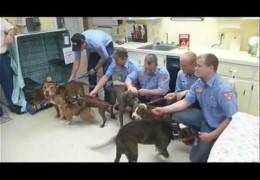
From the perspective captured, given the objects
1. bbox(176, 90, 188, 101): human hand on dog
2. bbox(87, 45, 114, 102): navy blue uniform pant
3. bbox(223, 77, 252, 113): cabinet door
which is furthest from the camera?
bbox(87, 45, 114, 102): navy blue uniform pant

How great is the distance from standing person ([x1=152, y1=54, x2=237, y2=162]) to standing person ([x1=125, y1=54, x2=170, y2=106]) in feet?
1.27

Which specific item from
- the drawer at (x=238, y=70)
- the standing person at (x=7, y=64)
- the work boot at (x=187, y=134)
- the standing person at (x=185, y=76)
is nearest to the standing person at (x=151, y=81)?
the standing person at (x=185, y=76)

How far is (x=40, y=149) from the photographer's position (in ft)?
8.30

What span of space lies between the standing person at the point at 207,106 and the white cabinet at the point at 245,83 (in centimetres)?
83

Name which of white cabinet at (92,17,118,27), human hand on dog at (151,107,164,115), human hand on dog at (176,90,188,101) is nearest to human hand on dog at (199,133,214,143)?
human hand on dog at (151,107,164,115)

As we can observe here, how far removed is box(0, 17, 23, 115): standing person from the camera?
305cm

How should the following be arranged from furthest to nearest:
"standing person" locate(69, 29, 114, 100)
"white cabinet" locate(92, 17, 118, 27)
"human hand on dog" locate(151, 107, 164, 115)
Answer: "white cabinet" locate(92, 17, 118, 27) → "standing person" locate(69, 29, 114, 100) → "human hand on dog" locate(151, 107, 164, 115)

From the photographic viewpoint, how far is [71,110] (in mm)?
2963

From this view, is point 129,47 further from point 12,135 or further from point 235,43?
point 12,135

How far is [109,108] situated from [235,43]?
182cm

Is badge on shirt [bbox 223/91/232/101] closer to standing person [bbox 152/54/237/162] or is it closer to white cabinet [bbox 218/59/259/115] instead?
standing person [bbox 152/54/237/162]

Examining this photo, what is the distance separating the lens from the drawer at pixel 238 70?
2676 millimetres

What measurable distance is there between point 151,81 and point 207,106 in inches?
30.8

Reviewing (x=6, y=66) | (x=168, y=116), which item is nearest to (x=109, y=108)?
(x=168, y=116)
